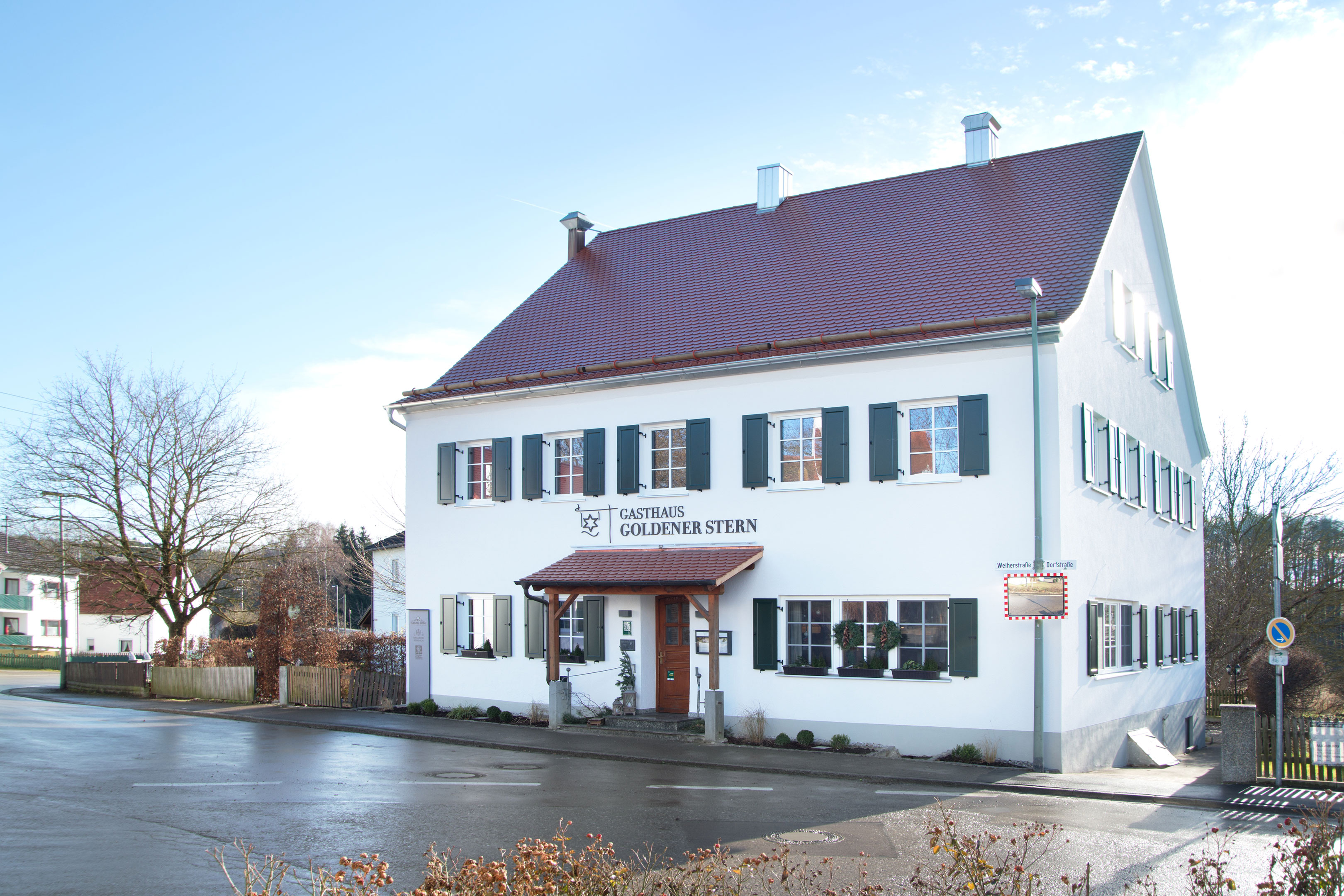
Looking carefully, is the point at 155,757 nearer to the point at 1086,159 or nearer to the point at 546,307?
the point at 546,307

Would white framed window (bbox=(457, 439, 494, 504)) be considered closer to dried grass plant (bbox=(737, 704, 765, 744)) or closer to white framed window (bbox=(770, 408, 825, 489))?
white framed window (bbox=(770, 408, 825, 489))

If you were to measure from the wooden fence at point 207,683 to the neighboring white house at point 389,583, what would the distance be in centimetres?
1603

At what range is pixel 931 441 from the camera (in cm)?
1795

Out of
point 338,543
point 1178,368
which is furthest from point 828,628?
point 338,543

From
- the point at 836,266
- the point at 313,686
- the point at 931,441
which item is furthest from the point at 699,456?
the point at 313,686

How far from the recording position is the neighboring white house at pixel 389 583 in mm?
48531

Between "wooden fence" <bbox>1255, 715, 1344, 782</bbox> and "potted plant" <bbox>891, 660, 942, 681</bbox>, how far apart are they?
442cm

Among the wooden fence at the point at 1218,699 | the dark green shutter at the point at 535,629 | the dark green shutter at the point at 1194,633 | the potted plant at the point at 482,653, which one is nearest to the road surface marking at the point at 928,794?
the dark green shutter at the point at 535,629

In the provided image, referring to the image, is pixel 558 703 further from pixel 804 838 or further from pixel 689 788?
pixel 804 838

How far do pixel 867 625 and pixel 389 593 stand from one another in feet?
123

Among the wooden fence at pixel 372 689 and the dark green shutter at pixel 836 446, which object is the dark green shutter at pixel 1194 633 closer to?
the dark green shutter at pixel 836 446

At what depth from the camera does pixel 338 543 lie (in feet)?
249

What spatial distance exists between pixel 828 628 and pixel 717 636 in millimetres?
1890

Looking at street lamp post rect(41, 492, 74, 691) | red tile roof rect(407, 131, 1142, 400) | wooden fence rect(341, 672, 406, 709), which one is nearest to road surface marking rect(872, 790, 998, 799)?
red tile roof rect(407, 131, 1142, 400)
